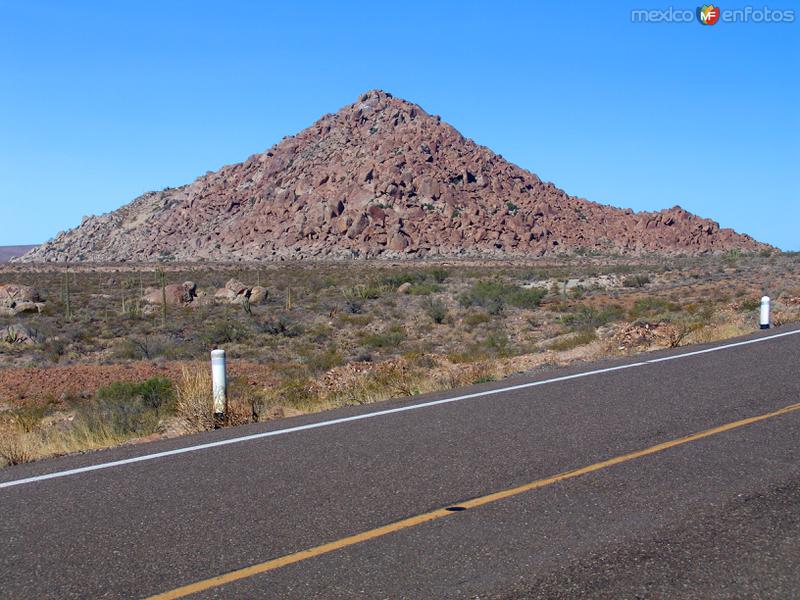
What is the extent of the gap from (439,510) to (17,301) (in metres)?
36.4

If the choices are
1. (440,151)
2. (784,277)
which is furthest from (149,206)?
(784,277)

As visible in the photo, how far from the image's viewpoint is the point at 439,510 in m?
5.75

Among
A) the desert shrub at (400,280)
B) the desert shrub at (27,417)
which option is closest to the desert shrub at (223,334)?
the desert shrub at (27,417)

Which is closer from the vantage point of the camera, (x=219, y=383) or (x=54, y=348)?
(x=219, y=383)

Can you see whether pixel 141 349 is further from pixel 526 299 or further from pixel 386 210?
pixel 386 210

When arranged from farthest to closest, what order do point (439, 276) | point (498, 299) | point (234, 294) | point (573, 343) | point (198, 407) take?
1. point (439, 276)
2. point (234, 294)
3. point (498, 299)
4. point (573, 343)
5. point (198, 407)

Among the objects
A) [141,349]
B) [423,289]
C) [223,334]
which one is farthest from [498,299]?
[141,349]

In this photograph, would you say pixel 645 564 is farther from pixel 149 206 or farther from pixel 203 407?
pixel 149 206

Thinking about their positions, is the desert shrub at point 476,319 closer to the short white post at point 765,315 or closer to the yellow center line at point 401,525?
the short white post at point 765,315

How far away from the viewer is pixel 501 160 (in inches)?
4633

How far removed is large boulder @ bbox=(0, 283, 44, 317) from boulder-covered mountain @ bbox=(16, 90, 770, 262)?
183 ft

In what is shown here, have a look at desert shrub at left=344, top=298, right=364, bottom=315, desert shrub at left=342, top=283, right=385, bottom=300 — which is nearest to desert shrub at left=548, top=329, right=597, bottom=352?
desert shrub at left=344, top=298, right=364, bottom=315

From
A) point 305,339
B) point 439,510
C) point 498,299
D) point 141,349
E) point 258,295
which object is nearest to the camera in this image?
point 439,510

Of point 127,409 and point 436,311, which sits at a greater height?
point 436,311
